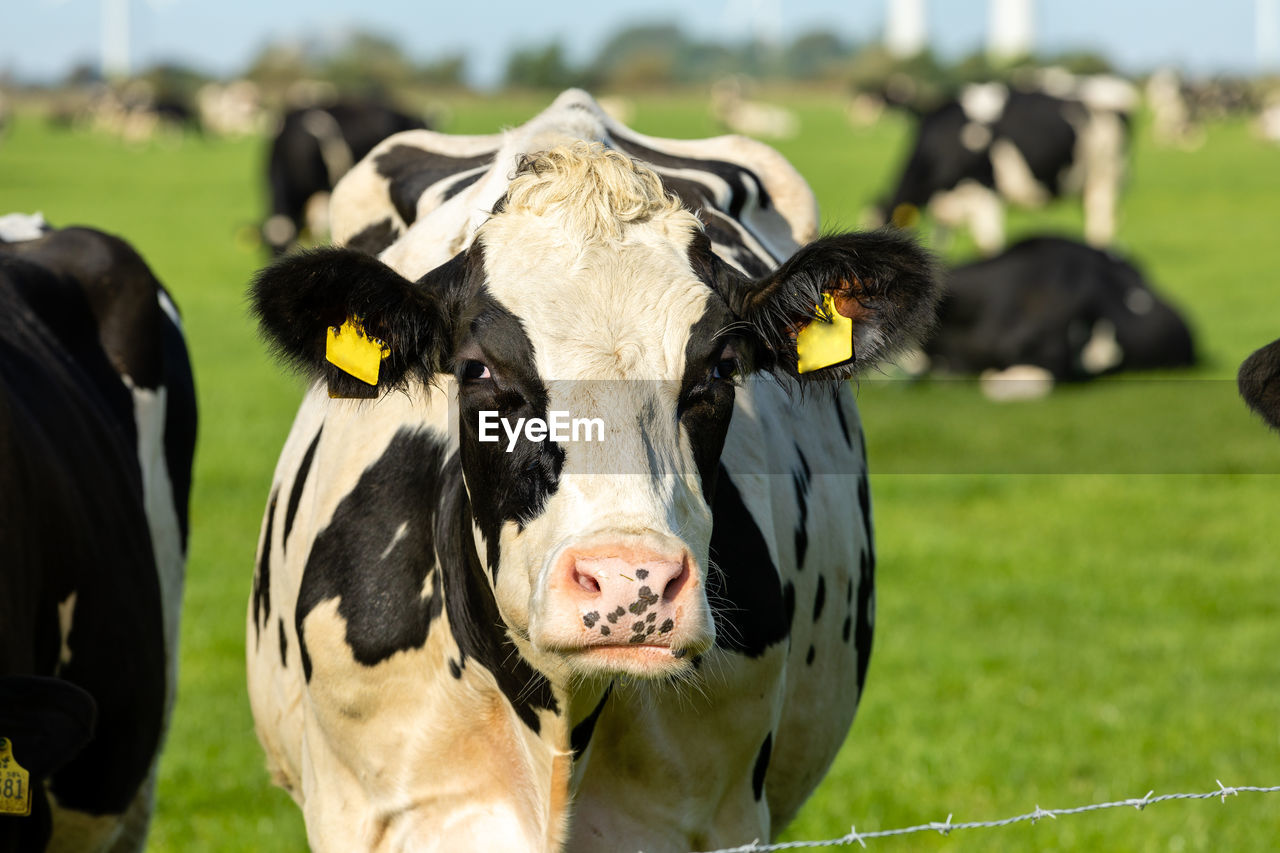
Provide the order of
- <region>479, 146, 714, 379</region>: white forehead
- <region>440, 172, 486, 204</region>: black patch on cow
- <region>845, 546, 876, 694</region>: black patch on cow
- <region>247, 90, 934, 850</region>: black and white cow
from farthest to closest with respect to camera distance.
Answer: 1. <region>845, 546, 876, 694</region>: black patch on cow
2. <region>440, 172, 486, 204</region>: black patch on cow
3. <region>479, 146, 714, 379</region>: white forehead
4. <region>247, 90, 934, 850</region>: black and white cow

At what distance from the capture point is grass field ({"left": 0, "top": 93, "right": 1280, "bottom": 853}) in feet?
18.2

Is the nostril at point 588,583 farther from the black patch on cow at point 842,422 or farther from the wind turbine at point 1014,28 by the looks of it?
the wind turbine at point 1014,28

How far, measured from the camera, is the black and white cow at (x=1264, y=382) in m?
3.39

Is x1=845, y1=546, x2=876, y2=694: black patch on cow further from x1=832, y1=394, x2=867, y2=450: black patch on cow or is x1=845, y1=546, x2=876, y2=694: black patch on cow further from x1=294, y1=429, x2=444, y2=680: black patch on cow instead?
x1=294, y1=429, x2=444, y2=680: black patch on cow

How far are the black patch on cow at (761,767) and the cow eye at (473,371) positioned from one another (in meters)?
1.06

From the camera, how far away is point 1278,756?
5938mm

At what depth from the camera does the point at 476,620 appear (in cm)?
321

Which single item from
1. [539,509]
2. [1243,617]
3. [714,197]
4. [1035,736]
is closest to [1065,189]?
[1243,617]

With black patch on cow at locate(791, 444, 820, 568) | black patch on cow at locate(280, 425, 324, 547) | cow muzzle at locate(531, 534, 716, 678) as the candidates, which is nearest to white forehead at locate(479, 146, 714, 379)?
cow muzzle at locate(531, 534, 716, 678)

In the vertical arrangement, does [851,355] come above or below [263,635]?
above

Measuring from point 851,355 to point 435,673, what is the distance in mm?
1089

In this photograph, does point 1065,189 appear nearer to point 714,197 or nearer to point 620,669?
point 714,197

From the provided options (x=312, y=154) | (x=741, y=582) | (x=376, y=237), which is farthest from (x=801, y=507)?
(x=312, y=154)

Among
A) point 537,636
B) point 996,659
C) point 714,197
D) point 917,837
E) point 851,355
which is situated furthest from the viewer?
point 996,659
